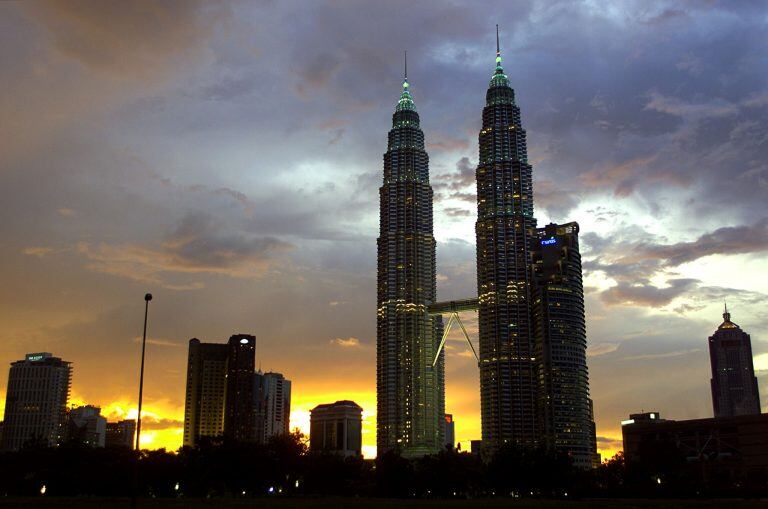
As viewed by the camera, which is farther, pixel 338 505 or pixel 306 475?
pixel 306 475

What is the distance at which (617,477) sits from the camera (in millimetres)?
192750

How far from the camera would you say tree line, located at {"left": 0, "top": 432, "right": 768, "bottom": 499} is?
541 feet

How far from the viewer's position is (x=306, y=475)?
183500mm

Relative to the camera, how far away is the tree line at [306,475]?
165 m

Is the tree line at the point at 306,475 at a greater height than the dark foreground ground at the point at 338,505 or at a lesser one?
greater

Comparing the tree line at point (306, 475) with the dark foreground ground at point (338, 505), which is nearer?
the dark foreground ground at point (338, 505)

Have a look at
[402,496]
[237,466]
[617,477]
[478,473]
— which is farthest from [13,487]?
[617,477]

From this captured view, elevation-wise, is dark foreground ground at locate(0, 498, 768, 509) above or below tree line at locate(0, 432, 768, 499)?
below

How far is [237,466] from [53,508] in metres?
78.3

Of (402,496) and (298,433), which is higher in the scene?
(298,433)

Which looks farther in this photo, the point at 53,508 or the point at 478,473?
the point at 478,473

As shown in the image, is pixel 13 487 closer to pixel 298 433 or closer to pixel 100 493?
pixel 100 493

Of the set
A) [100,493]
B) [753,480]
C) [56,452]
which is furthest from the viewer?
[753,480]

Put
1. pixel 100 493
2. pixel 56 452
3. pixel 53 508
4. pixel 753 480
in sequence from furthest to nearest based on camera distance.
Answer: pixel 753 480 → pixel 56 452 → pixel 100 493 → pixel 53 508
